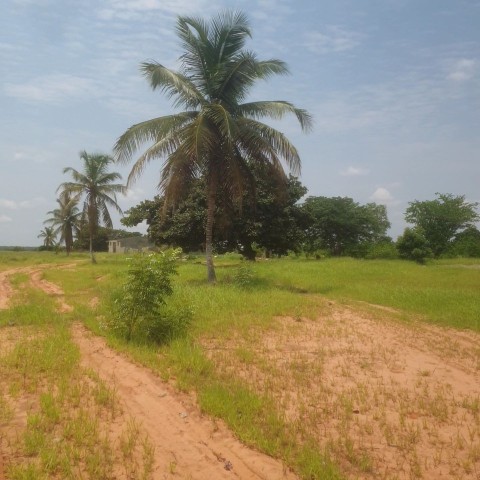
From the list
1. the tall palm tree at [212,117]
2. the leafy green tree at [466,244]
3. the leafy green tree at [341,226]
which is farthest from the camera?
the leafy green tree at [341,226]

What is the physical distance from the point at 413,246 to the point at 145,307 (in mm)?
26673

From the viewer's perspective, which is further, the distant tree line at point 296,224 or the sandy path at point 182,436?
the distant tree line at point 296,224

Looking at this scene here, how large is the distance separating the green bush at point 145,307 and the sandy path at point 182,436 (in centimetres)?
137

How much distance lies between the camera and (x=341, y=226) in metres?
43.2

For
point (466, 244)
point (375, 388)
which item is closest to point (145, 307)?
point (375, 388)

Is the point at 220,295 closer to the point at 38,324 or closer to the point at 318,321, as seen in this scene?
the point at 318,321

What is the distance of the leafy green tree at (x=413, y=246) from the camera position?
29.9 meters

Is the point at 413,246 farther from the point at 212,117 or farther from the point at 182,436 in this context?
the point at 182,436

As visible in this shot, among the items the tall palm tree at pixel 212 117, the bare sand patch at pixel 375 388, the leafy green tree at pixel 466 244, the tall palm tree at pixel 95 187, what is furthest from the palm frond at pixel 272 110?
the leafy green tree at pixel 466 244

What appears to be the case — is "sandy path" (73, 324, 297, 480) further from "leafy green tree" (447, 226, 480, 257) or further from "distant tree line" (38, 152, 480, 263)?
"leafy green tree" (447, 226, 480, 257)

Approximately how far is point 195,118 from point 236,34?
2.56 metres

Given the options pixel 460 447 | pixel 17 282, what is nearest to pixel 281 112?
pixel 460 447

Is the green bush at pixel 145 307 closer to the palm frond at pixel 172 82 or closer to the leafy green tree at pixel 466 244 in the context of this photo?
the palm frond at pixel 172 82

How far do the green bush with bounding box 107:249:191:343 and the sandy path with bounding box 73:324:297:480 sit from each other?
1373 millimetres
